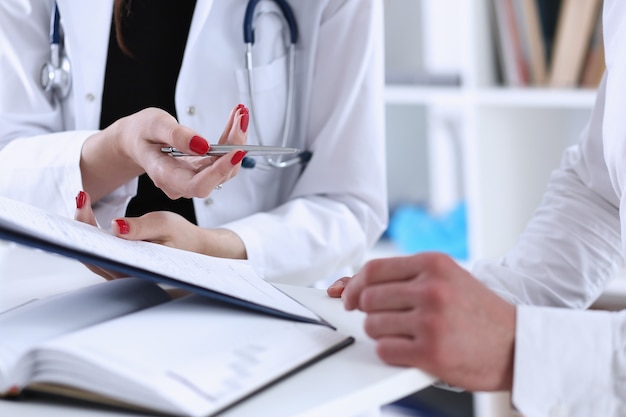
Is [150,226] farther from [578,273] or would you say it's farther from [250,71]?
[578,273]

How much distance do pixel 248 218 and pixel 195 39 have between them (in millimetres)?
219

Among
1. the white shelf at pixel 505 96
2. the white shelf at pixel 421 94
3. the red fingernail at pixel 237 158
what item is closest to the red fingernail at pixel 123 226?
the red fingernail at pixel 237 158

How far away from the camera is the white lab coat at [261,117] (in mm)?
980

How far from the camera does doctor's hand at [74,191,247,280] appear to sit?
782 mm

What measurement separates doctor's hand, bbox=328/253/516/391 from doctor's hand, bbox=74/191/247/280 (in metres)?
0.23

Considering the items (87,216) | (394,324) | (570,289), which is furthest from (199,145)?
(570,289)

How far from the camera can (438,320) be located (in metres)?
0.60

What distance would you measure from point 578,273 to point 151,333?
0.53m

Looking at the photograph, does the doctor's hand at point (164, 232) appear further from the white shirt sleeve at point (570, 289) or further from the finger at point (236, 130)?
the white shirt sleeve at point (570, 289)

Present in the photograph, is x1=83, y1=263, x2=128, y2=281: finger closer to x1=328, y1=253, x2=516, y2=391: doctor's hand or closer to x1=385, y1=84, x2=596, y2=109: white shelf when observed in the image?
x1=328, y1=253, x2=516, y2=391: doctor's hand

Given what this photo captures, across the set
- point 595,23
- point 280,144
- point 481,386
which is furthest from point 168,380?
point 595,23

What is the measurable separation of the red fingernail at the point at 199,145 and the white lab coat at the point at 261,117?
183 mm

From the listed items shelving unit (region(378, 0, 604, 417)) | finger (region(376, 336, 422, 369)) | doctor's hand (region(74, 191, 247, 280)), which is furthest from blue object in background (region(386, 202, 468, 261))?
finger (region(376, 336, 422, 369))

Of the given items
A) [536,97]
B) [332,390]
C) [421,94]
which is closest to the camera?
[332,390]
